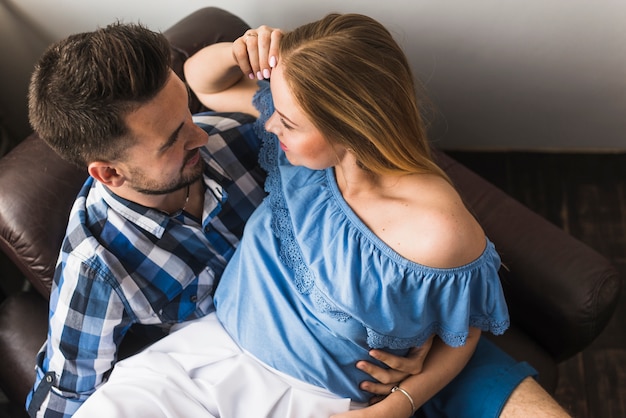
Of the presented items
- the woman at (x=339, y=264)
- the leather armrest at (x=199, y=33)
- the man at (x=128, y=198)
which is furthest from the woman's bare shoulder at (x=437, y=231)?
the leather armrest at (x=199, y=33)

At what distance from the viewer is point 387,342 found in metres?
1.31

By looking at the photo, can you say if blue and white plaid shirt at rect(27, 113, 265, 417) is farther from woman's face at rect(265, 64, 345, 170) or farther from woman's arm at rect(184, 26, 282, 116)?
woman's face at rect(265, 64, 345, 170)

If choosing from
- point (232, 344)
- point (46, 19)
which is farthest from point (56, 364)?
point (46, 19)

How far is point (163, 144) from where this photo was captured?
1.28 m

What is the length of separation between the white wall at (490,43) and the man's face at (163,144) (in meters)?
0.66

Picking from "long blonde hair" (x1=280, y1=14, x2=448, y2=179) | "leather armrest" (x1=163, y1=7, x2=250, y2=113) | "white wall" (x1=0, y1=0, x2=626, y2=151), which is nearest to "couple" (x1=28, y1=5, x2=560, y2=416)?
"long blonde hair" (x1=280, y1=14, x2=448, y2=179)

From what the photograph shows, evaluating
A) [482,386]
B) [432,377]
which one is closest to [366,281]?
[432,377]

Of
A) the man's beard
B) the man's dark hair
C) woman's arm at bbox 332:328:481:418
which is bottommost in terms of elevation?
woman's arm at bbox 332:328:481:418

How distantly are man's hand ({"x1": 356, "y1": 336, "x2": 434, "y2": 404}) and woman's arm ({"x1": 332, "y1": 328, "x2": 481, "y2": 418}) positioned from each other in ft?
0.06

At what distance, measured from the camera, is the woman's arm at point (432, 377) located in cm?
137

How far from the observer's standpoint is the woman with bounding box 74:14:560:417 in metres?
1.18

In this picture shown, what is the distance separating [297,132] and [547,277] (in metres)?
0.73

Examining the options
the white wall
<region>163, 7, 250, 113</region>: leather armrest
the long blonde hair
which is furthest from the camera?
the white wall

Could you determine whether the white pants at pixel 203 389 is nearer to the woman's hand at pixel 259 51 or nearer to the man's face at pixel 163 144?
the man's face at pixel 163 144
